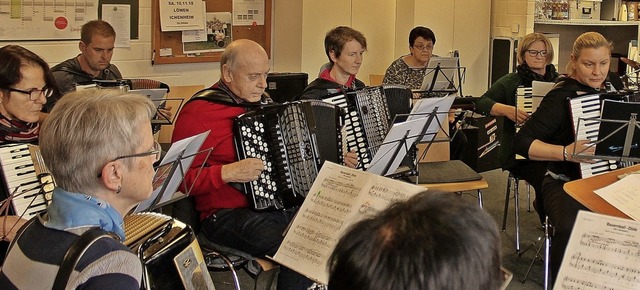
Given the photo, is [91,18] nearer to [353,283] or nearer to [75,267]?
[75,267]

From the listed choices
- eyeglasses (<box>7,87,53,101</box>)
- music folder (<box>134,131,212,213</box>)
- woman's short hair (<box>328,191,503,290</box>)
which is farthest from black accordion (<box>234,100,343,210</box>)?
woman's short hair (<box>328,191,503,290</box>)

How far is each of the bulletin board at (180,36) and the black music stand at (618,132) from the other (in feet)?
10.3

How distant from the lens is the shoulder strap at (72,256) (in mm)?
1484

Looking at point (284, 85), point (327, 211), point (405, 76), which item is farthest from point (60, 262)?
point (405, 76)

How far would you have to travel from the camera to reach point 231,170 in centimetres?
291

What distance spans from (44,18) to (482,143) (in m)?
3.11

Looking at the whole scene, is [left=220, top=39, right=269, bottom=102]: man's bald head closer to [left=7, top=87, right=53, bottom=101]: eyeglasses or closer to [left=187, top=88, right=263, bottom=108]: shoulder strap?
[left=187, top=88, right=263, bottom=108]: shoulder strap

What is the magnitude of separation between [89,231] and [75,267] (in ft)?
0.27

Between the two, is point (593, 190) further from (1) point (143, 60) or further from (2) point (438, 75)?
(1) point (143, 60)

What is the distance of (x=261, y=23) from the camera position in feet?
19.6

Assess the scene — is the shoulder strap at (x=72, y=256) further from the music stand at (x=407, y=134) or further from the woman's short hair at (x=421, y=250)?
the music stand at (x=407, y=134)

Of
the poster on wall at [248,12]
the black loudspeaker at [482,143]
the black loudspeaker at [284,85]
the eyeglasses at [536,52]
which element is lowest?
the black loudspeaker at [482,143]

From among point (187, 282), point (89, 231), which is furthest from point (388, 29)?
point (89, 231)

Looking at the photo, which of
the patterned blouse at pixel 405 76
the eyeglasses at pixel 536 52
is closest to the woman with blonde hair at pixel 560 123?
the eyeglasses at pixel 536 52
